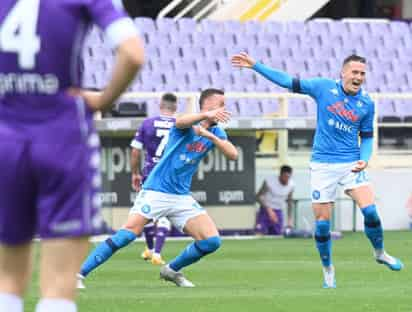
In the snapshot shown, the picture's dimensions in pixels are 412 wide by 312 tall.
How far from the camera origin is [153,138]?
17969 mm

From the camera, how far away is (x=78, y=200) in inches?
219

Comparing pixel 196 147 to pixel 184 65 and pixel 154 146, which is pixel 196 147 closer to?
pixel 154 146

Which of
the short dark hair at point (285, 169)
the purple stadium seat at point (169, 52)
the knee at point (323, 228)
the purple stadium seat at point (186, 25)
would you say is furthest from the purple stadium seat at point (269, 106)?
the knee at point (323, 228)

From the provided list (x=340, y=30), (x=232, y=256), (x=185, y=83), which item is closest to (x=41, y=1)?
(x=232, y=256)

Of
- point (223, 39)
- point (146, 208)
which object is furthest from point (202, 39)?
point (146, 208)

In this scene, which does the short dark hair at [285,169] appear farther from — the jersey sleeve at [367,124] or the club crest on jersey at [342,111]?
the club crest on jersey at [342,111]

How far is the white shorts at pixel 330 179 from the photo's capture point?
13641mm

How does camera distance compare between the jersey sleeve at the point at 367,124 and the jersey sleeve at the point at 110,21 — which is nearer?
the jersey sleeve at the point at 110,21

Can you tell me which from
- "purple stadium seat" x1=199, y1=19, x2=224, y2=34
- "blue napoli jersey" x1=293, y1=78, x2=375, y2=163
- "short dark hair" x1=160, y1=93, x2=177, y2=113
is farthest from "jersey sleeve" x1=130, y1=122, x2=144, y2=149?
Answer: "purple stadium seat" x1=199, y1=19, x2=224, y2=34

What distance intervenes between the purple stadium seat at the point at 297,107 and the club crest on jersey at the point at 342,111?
1442cm

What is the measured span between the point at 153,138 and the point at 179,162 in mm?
4780

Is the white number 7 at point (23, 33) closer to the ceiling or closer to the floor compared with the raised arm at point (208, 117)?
closer to the ceiling

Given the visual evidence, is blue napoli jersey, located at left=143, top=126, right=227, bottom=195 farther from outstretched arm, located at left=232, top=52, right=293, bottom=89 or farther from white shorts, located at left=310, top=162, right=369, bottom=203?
white shorts, located at left=310, top=162, right=369, bottom=203

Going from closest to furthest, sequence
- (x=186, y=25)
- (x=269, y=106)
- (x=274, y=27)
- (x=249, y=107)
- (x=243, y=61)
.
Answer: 1. (x=243, y=61)
2. (x=249, y=107)
3. (x=269, y=106)
4. (x=186, y=25)
5. (x=274, y=27)
